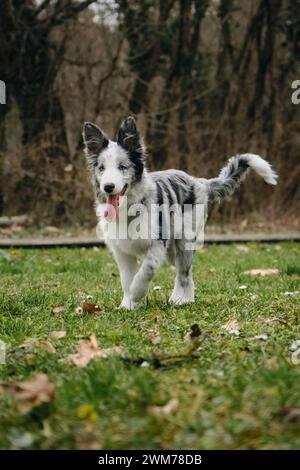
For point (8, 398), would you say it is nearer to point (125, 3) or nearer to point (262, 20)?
point (125, 3)

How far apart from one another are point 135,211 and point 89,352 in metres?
2.20

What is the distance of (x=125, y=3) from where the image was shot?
14719mm

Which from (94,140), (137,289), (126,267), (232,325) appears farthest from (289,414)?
(94,140)

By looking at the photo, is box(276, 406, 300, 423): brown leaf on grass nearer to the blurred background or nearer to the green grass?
the green grass

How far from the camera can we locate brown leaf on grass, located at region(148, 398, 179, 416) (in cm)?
308

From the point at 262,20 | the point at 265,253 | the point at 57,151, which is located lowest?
the point at 265,253

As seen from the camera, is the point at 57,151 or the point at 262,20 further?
the point at 262,20

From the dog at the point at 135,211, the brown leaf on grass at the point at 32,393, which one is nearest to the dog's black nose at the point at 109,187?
the dog at the point at 135,211

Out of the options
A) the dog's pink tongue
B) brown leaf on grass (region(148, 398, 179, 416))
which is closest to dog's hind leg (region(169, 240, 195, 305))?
the dog's pink tongue

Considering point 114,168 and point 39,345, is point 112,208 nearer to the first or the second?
point 114,168

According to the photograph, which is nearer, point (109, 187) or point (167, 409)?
point (167, 409)

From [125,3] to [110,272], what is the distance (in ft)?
25.3

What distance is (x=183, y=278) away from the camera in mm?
6465
